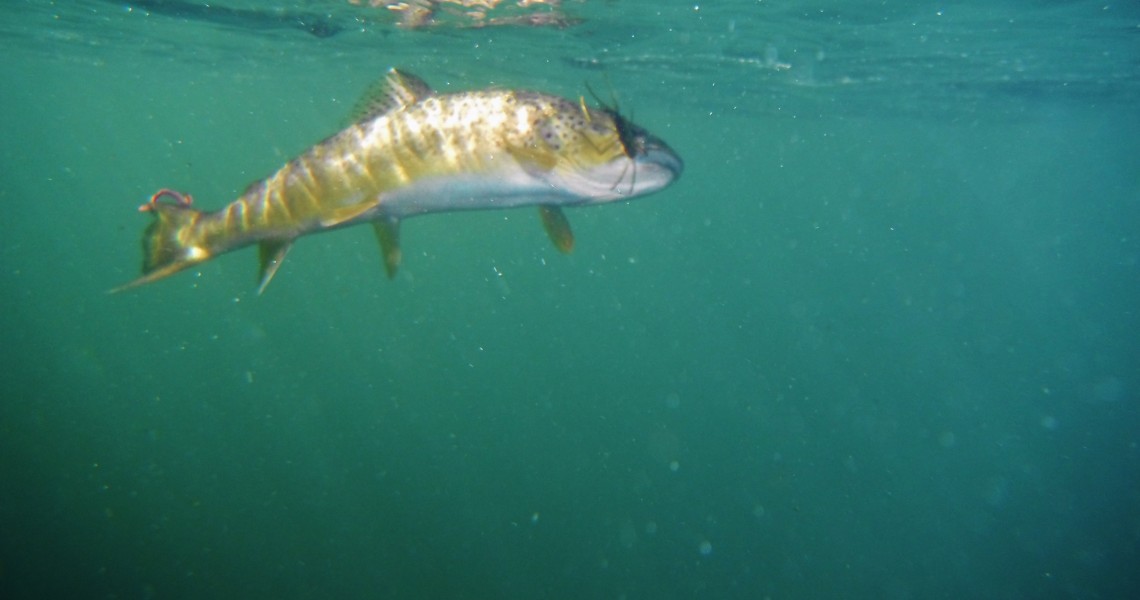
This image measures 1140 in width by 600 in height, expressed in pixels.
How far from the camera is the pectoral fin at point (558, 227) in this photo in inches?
130

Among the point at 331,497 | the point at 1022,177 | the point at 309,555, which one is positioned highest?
the point at 309,555

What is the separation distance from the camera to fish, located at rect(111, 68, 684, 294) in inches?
109

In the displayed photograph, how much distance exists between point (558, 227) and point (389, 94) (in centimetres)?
114

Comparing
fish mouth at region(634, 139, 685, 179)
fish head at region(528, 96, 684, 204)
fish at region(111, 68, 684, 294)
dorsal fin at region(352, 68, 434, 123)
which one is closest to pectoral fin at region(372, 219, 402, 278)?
fish at region(111, 68, 684, 294)

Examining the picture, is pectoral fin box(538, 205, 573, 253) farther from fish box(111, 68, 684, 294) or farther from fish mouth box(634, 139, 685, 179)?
fish mouth box(634, 139, 685, 179)

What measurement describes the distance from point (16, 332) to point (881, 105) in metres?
48.8

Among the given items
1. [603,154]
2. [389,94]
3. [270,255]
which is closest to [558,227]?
[603,154]

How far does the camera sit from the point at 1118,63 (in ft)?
58.1

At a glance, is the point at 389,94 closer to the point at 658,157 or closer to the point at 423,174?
the point at 423,174

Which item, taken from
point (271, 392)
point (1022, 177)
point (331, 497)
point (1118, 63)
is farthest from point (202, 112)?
point (1022, 177)

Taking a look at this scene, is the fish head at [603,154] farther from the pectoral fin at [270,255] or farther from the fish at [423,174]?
the pectoral fin at [270,255]

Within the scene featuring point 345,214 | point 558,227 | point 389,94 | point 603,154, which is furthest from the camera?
point 389,94

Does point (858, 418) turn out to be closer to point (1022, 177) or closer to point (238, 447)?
point (238, 447)

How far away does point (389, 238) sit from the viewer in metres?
3.53
